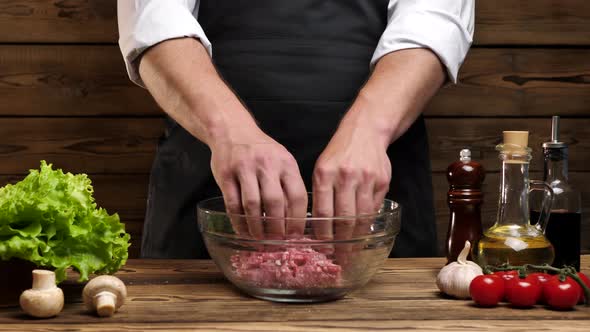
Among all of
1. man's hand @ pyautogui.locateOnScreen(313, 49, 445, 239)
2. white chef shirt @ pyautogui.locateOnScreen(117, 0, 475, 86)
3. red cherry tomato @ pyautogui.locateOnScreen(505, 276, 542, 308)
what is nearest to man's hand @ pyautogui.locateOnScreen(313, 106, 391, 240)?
man's hand @ pyautogui.locateOnScreen(313, 49, 445, 239)

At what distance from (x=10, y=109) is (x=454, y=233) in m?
1.49

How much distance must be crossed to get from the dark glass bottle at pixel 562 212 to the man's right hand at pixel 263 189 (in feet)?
1.42

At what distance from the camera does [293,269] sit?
3.76ft

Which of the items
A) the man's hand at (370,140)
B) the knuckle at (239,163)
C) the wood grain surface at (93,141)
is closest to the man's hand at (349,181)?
the man's hand at (370,140)

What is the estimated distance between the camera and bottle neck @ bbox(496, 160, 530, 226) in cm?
129

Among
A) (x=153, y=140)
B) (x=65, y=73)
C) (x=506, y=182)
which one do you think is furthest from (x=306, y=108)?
(x=65, y=73)

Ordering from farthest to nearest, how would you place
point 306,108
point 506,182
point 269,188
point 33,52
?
1. point 33,52
2. point 306,108
3. point 506,182
4. point 269,188

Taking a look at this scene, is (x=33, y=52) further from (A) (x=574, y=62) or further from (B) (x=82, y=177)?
(A) (x=574, y=62)

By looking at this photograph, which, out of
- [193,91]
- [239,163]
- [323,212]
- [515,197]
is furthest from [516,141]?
[193,91]

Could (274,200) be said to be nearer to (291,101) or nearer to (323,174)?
(323,174)

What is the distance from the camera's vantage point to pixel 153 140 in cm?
242

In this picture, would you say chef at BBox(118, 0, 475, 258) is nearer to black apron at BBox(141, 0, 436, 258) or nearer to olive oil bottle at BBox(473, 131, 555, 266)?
black apron at BBox(141, 0, 436, 258)

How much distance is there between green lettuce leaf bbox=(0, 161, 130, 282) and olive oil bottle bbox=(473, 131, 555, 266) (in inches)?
22.1

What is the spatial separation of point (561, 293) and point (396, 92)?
473 millimetres
